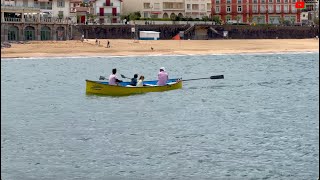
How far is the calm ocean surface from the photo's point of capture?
27094 mm

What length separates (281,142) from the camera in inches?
1282

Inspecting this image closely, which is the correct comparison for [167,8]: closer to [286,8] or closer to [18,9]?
[286,8]

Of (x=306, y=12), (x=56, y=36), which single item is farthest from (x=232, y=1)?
(x=56, y=36)

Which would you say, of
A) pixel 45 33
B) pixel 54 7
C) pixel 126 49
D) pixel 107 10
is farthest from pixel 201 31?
pixel 126 49

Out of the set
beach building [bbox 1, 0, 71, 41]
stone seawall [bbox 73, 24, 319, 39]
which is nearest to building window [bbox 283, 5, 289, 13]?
stone seawall [bbox 73, 24, 319, 39]

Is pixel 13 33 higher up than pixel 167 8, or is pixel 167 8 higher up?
pixel 167 8

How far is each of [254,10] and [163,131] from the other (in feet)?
461

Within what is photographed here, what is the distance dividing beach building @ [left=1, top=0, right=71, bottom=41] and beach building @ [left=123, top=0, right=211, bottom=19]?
29.9 meters

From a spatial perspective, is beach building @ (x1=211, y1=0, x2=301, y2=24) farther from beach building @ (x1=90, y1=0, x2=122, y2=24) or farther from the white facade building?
the white facade building

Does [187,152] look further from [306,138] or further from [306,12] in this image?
[306,12]

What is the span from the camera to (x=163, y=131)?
3600 cm

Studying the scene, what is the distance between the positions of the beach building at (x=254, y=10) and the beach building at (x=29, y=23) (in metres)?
50.7

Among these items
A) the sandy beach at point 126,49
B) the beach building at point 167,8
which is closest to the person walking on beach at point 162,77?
the sandy beach at point 126,49

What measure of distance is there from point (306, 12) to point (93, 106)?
504 feet
